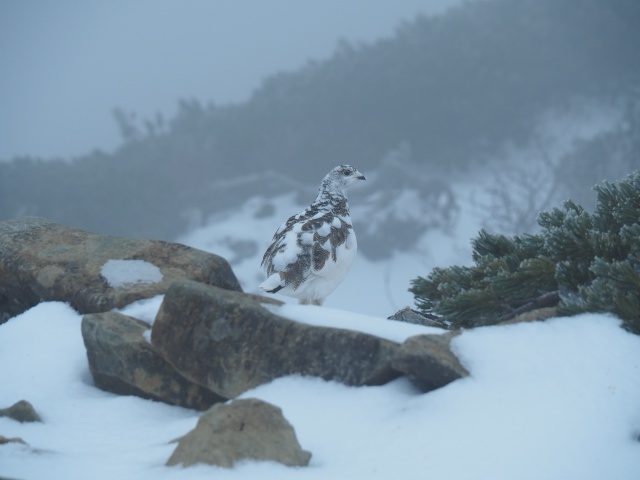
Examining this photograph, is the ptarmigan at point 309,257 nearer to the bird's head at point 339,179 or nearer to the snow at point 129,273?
the bird's head at point 339,179

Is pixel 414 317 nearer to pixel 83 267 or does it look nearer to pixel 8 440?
pixel 83 267

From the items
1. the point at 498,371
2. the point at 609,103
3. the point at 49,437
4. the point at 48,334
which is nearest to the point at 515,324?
the point at 498,371

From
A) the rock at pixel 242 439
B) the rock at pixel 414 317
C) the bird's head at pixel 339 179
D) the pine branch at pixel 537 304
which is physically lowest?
the rock at pixel 242 439

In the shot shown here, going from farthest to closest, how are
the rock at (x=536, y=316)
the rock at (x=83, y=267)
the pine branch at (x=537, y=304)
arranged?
the rock at (x=83, y=267), the pine branch at (x=537, y=304), the rock at (x=536, y=316)

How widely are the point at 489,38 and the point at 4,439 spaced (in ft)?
137

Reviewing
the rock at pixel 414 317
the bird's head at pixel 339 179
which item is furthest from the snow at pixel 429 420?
the bird's head at pixel 339 179

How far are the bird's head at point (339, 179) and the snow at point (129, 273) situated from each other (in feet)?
8.39

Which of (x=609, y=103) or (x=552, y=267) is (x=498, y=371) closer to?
(x=552, y=267)

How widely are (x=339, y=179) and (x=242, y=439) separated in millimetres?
4440

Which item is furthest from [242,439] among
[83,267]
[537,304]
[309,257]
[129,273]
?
[309,257]

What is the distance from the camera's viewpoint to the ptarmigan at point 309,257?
5.37 m

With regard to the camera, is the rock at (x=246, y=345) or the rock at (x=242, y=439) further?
the rock at (x=246, y=345)

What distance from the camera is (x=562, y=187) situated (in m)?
32.0

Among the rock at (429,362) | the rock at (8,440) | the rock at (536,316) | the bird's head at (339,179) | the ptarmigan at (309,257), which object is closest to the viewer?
the rock at (8,440)
